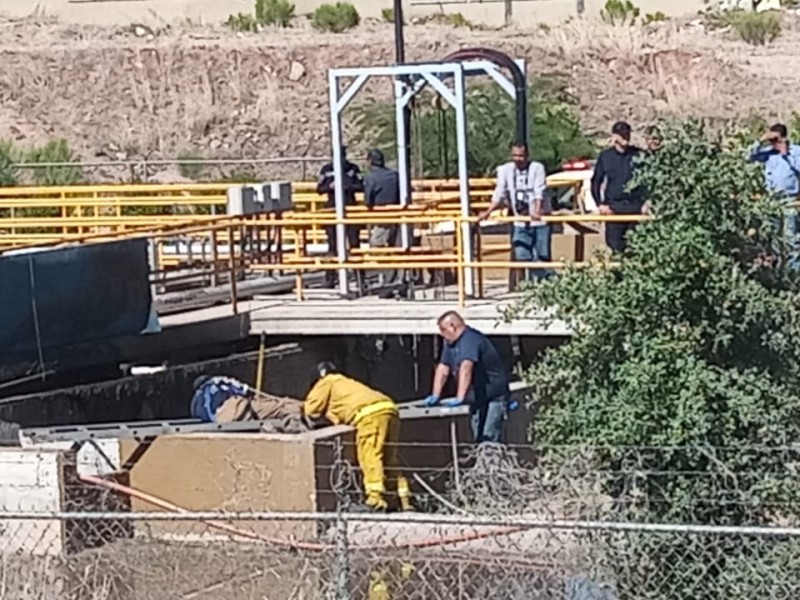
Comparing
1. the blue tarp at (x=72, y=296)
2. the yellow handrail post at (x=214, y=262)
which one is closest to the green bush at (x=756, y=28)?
the yellow handrail post at (x=214, y=262)

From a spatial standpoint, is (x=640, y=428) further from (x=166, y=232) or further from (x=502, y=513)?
(x=166, y=232)

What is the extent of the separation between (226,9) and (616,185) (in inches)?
1838

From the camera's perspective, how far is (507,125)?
32219 mm

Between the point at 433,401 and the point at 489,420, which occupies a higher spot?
the point at 433,401

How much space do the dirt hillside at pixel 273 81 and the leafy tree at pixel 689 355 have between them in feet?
114

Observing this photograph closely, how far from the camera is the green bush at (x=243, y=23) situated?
57.8 metres

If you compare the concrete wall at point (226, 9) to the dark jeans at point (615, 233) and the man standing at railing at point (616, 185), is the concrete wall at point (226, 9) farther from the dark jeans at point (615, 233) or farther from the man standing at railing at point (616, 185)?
the man standing at railing at point (616, 185)

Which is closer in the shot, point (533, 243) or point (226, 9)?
point (533, 243)

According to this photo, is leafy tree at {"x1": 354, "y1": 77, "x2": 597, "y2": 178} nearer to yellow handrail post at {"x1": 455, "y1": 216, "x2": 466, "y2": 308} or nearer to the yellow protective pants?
yellow handrail post at {"x1": 455, "y1": 216, "x2": 466, "y2": 308}

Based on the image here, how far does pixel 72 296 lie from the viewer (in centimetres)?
1633

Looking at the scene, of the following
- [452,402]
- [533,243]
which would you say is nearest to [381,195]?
[533,243]

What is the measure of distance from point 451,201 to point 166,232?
143 inches

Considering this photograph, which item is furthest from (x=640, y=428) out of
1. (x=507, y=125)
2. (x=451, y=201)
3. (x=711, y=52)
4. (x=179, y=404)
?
(x=711, y=52)

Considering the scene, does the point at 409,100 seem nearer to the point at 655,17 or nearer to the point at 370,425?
the point at 370,425
